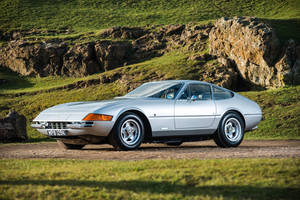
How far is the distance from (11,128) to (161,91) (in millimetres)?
8164

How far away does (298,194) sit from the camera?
440cm

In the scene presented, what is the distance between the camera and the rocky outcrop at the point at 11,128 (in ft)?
49.2

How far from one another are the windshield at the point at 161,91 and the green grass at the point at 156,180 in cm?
292

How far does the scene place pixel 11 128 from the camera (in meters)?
15.1

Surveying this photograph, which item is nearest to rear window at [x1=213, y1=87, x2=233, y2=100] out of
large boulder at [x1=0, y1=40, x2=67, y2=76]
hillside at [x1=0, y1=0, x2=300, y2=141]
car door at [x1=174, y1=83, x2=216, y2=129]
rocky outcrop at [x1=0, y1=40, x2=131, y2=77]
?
car door at [x1=174, y1=83, x2=216, y2=129]

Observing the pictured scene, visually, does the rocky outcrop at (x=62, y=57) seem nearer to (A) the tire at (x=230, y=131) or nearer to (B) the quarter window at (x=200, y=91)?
(B) the quarter window at (x=200, y=91)

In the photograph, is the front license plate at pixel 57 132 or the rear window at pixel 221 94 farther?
the rear window at pixel 221 94

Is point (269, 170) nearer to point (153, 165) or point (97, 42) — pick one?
point (153, 165)

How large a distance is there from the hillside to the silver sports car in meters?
7.09

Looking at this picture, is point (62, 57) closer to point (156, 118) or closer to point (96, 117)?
point (156, 118)

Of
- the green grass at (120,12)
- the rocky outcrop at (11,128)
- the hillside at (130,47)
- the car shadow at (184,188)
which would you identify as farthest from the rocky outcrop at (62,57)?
the car shadow at (184,188)

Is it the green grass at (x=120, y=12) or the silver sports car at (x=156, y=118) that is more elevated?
the green grass at (x=120, y=12)

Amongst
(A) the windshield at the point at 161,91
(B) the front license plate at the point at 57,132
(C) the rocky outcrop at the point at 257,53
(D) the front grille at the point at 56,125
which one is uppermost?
(C) the rocky outcrop at the point at 257,53

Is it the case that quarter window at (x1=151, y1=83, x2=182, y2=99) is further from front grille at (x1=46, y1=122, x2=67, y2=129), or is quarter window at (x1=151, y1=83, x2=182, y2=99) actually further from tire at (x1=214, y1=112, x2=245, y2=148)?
front grille at (x1=46, y1=122, x2=67, y2=129)
